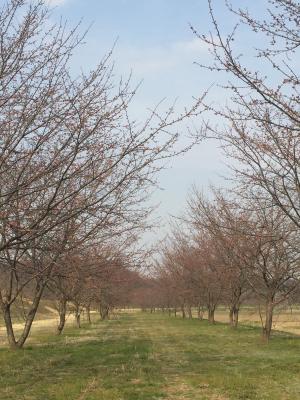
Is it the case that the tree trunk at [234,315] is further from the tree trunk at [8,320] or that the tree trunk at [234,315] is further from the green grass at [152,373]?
the tree trunk at [8,320]

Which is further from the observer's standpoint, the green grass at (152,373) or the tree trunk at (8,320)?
the tree trunk at (8,320)

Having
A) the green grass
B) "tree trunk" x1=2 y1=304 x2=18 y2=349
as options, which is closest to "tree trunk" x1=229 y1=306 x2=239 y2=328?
the green grass

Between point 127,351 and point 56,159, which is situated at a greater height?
point 56,159

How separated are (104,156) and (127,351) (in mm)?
10650

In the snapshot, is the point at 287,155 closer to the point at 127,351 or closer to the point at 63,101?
the point at 63,101

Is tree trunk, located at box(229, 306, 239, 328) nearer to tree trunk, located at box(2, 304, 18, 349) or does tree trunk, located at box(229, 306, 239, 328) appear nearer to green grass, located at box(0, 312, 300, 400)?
green grass, located at box(0, 312, 300, 400)

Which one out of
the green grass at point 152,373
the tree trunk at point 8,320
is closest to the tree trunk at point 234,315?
the green grass at point 152,373

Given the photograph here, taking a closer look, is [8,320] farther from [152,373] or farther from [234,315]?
[234,315]

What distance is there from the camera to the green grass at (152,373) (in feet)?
30.0

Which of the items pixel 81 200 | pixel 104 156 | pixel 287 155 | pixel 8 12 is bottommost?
pixel 81 200

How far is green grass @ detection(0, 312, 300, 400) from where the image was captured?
30.0ft

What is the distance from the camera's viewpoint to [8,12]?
755cm

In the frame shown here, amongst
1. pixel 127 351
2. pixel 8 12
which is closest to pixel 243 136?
pixel 8 12

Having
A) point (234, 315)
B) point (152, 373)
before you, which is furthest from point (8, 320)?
point (234, 315)
